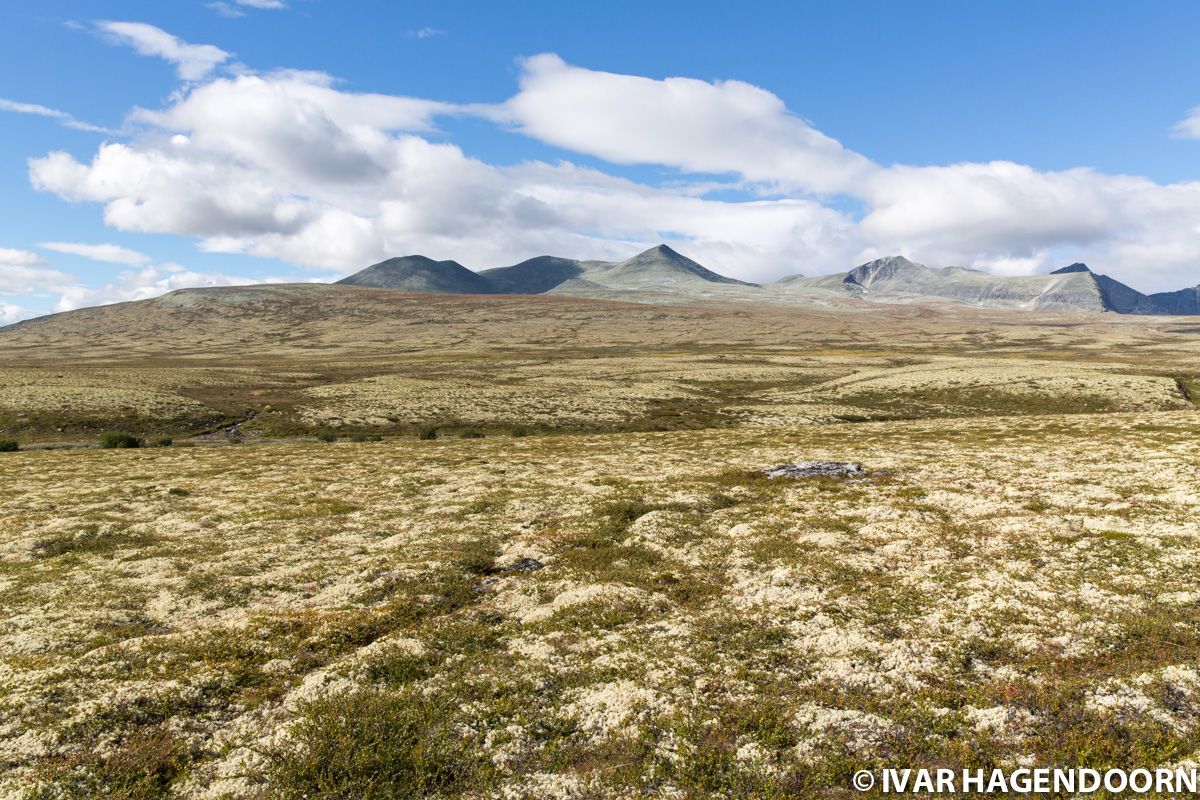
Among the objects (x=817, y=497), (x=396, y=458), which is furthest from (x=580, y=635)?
(x=396, y=458)

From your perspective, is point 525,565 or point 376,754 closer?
point 376,754

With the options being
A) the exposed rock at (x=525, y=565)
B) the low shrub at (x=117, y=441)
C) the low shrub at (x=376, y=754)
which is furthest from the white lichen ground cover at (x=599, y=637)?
the low shrub at (x=117, y=441)

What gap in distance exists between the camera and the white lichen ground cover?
12203mm

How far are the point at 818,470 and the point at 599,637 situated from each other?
24964 mm

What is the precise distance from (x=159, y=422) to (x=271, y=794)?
80464 millimetres

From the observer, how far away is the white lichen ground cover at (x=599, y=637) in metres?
12.2

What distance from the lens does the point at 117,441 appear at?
6244 cm

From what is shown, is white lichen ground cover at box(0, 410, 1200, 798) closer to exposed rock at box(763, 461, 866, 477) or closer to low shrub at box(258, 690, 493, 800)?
low shrub at box(258, 690, 493, 800)

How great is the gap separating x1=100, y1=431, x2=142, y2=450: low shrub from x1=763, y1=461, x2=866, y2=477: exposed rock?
64.8 m

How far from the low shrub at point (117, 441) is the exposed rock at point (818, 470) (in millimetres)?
64841

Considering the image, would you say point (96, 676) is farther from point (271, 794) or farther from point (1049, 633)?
point (1049, 633)

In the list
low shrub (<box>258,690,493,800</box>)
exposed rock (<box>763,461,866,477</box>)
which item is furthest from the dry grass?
exposed rock (<box>763,461,866,477</box>)

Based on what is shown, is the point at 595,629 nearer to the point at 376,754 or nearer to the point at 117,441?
the point at 376,754

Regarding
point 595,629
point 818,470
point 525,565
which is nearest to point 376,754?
point 595,629
